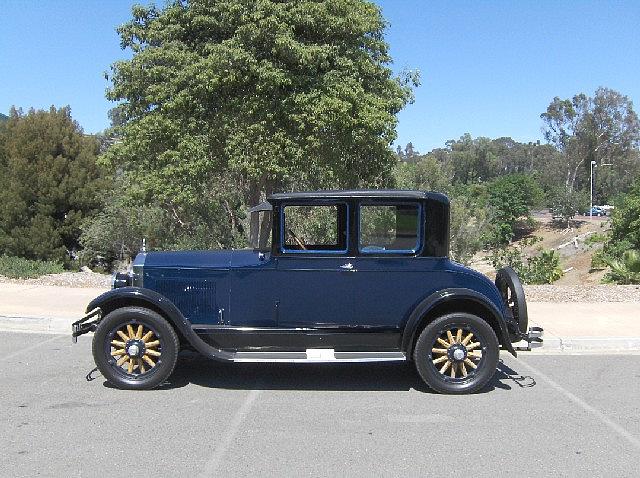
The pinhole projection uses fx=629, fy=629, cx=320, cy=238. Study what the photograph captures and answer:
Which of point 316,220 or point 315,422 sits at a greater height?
point 316,220

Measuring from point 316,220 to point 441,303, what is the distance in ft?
6.57

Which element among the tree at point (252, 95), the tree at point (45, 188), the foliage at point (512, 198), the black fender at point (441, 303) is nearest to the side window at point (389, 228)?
the black fender at point (441, 303)

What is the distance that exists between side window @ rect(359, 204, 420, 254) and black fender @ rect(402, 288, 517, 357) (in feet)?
1.64

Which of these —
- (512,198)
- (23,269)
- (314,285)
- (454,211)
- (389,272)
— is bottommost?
(23,269)

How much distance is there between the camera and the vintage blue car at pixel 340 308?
5.86m

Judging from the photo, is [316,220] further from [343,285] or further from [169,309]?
[169,309]

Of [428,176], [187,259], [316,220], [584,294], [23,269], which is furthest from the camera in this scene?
[428,176]

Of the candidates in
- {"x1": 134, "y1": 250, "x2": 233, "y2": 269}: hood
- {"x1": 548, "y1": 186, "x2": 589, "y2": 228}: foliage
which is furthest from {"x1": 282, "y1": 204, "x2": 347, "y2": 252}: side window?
{"x1": 548, "y1": 186, "x2": 589, "y2": 228}: foliage

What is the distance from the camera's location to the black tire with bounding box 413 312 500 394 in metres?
5.83

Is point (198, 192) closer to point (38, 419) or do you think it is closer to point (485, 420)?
point (38, 419)

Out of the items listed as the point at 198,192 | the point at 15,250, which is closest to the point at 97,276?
the point at 198,192

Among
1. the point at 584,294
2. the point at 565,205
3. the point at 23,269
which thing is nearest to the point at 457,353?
the point at 584,294

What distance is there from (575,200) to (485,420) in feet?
179

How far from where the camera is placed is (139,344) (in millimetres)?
5895
